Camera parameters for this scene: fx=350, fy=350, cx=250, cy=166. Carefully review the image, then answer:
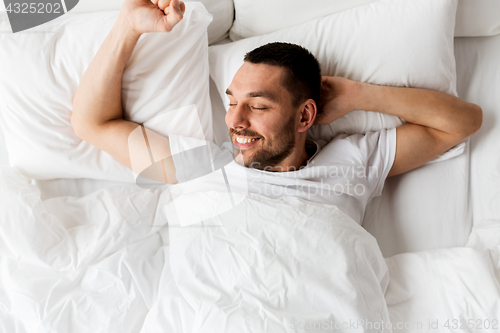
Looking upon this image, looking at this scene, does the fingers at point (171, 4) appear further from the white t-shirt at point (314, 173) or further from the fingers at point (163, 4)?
the white t-shirt at point (314, 173)

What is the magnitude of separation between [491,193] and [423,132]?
31cm

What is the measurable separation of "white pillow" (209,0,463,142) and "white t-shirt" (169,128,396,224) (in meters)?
0.10

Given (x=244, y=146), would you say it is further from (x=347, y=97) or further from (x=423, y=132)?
(x=423, y=132)

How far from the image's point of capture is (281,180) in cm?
108

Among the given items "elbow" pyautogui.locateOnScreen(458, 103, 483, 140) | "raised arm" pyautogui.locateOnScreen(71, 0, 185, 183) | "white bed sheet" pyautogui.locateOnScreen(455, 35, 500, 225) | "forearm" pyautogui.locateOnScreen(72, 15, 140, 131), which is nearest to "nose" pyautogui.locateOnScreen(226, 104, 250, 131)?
"raised arm" pyautogui.locateOnScreen(71, 0, 185, 183)

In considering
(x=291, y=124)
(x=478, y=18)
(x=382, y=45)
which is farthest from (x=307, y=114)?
(x=478, y=18)

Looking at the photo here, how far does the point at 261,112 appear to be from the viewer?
105cm

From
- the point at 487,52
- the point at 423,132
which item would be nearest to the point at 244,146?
the point at 423,132

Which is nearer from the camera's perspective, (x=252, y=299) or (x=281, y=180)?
(x=252, y=299)

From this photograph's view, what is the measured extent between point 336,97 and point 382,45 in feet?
0.70

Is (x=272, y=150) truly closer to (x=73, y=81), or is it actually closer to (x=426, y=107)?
(x=426, y=107)

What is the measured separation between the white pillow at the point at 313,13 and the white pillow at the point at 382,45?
0.15ft

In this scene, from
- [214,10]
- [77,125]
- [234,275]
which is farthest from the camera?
[214,10]

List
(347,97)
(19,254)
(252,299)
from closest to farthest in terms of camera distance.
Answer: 1. (252,299)
2. (19,254)
3. (347,97)
